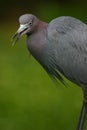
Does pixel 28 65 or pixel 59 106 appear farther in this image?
pixel 28 65

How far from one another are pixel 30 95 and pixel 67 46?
2.19 metres

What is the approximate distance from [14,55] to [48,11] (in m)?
1.05

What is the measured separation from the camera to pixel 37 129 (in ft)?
14.5

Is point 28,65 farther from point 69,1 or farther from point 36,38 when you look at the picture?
point 36,38

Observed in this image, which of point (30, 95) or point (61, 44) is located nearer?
point (61, 44)

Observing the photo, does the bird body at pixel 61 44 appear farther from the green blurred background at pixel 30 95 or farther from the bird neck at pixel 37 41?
the green blurred background at pixel 30 95

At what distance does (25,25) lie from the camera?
282 cm

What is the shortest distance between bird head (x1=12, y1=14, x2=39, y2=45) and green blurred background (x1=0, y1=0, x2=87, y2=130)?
849 mm

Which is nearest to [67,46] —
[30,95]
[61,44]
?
[61,44]

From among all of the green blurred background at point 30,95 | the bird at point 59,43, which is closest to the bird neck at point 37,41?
the bird at point 59,43

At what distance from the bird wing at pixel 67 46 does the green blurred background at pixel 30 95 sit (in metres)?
0.77

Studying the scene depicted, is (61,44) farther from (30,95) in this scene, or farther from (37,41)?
(30,95)

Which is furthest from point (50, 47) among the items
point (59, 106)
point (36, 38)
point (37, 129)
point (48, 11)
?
point (48, 11)

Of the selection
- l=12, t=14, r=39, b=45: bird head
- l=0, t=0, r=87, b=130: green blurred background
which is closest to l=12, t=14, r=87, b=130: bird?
l=12, t=14, r=39, b=45: bird head
